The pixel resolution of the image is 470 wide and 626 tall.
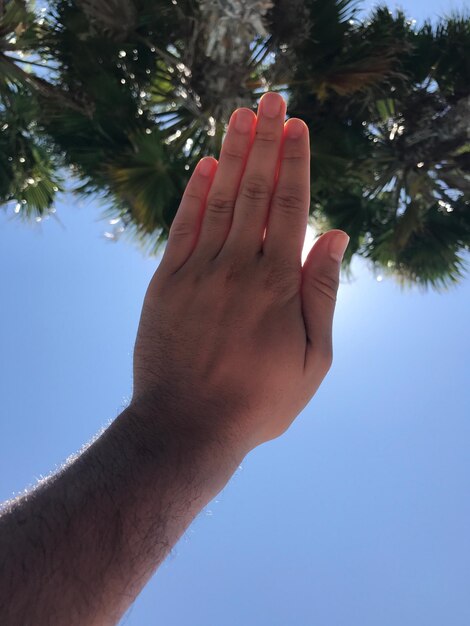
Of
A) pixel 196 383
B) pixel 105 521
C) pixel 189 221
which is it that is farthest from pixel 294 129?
pixel 105 521

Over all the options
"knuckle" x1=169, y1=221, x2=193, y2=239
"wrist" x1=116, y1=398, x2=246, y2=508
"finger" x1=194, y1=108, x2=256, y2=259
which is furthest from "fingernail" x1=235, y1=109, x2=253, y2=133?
"wrist" x1=116, y1=398, x2=246, y2=508

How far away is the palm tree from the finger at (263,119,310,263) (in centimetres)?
280

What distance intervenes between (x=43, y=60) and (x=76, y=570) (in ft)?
16.6

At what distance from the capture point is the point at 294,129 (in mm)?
1903

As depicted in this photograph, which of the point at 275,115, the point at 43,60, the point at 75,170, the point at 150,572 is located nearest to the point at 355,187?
the point at 75,170

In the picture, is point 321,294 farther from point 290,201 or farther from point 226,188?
point 226,188

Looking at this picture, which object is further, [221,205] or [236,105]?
[236,105]

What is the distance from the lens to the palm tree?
15.3 ft

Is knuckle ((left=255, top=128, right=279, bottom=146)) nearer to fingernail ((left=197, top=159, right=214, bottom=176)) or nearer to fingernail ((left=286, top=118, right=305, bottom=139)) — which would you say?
fingernail ((left=286, top=118, right=305, bottom=139))

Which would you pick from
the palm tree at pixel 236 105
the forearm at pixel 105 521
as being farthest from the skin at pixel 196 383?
the palm tree at pixel 236 105

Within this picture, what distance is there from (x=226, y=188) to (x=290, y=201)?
222 millimetres

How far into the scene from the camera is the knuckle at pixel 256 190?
1915 mm

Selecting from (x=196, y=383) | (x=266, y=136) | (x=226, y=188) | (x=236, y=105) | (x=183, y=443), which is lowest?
(x=183, y=443)

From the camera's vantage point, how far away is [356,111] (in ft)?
18.1
